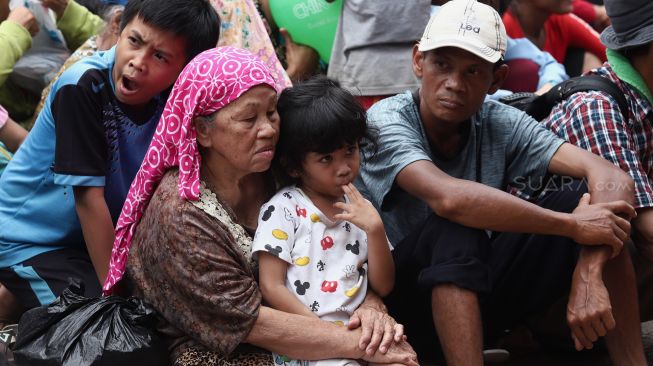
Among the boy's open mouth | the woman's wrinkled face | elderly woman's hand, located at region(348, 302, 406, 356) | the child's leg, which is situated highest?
the woman's wrinkled face

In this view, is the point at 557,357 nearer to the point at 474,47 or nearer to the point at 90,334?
the point at 474,47

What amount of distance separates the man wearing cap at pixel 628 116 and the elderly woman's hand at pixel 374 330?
121cm

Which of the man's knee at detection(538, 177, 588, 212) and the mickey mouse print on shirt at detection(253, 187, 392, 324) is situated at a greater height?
the mickey mouse print on shirt at detection(253, 187, 392, 324)

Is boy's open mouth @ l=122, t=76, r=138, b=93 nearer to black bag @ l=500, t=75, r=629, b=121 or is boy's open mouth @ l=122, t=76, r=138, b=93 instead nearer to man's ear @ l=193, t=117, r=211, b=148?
man's ear @ l=193, t=117, r=211, b=148

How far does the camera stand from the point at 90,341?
2920 millimetres

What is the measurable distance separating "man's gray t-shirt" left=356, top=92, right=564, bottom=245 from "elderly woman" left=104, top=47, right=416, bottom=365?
2.02ft

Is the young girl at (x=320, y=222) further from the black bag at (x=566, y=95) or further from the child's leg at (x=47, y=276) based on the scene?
the black bag at (x=566, y=95)

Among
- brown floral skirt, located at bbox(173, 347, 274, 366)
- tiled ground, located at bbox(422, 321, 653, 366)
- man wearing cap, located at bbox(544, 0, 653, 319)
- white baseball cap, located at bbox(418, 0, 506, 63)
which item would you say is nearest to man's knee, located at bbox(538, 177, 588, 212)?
man wearing cap, located at bbox(544, 0, 653, 319)

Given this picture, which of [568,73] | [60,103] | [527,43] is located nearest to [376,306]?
[60,103]

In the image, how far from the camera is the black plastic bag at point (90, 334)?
2.91 metres

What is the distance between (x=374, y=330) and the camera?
299 centimetres

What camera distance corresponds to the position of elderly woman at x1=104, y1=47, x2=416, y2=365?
2.91m

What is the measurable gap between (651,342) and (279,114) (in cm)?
219

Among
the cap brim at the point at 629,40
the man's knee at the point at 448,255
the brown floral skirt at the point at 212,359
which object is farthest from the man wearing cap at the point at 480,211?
the brown floral skirt at the point at 212,359
